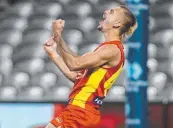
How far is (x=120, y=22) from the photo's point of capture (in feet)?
16.2

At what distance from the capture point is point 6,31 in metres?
10.4

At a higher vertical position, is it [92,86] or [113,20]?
[113,20]

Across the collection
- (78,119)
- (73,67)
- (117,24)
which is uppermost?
(117,24)

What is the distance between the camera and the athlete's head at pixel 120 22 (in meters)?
4.92

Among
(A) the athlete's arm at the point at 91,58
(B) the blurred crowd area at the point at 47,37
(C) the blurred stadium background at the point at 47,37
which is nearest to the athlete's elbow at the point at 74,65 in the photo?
(A) the athlete's arm at the point at 91,58

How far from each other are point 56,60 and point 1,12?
18.8ft

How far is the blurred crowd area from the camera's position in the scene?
891 cm

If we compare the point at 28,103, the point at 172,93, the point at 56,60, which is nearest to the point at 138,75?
the point at 56,60

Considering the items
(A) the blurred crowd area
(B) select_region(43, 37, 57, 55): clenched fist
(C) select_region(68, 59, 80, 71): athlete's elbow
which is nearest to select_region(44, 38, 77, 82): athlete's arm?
(B) select_region(43, 37, 57, 55): clenched fist

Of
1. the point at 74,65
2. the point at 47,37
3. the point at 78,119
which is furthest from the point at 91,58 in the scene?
the point at 47,37

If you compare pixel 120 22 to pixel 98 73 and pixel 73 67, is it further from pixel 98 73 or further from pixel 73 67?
pixel 73 67

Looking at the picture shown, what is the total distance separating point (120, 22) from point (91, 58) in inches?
14.0

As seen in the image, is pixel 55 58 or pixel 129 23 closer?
pixel 129 23

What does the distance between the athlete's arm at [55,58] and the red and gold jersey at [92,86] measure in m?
0.28
